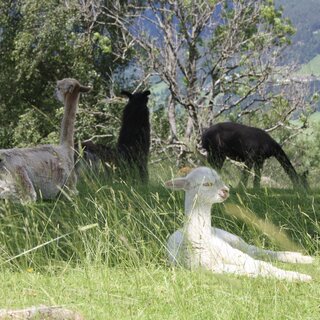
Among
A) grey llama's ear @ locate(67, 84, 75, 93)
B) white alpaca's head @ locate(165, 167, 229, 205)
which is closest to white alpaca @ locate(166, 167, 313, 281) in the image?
white alpaca's head @ locate(165, 167, 229, 205)

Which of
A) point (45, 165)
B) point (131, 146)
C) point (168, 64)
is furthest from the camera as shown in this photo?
point (168, 64)

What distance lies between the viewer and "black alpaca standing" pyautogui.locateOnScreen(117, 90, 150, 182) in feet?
43.6

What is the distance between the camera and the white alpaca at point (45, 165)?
9.21 m

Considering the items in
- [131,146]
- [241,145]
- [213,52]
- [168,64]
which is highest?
[213,52]

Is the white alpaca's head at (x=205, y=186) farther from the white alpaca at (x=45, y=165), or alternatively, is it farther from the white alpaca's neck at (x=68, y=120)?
the white alpaca's neck at (x=68, y=120)

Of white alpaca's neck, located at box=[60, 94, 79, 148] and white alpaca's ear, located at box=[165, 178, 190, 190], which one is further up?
white alpaca's neck, located at box=[60, 94, 79, 148]

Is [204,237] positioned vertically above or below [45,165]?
below

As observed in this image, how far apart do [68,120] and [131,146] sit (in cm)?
394

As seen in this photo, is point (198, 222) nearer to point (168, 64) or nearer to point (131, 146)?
point (131, 146)

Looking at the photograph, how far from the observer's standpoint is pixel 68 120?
9852mm

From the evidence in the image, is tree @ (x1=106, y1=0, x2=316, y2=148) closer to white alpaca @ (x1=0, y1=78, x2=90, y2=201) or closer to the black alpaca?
the black alpaca

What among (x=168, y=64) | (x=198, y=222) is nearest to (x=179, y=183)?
(x=198, y=222)

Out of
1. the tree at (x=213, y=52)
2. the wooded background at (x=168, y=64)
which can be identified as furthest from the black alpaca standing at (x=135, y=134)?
the tree at (x=213, y=52)

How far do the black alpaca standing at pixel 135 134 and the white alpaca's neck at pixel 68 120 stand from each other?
3120 millimetres
